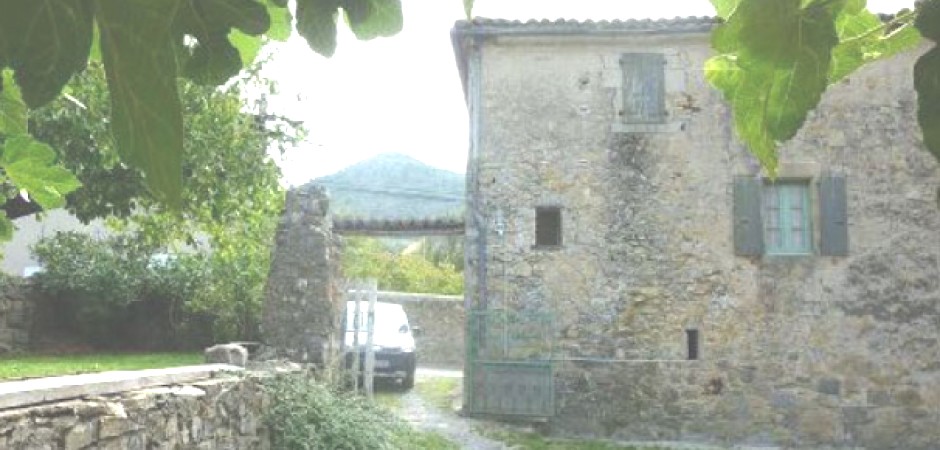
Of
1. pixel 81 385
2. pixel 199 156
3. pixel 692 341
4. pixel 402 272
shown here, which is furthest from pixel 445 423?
pixel 402 272

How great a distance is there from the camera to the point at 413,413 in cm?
1193

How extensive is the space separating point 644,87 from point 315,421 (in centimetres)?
637

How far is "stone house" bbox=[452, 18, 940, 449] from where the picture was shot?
11273 millimetres

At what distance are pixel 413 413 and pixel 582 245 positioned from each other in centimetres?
309

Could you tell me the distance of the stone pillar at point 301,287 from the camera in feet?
29.3

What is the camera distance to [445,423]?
1112 centimetres

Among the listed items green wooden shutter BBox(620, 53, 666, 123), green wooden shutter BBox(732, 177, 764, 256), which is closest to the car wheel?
green wooden shutter BBox(620, 53, 666, 123)

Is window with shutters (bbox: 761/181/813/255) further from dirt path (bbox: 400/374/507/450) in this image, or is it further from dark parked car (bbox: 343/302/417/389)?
dark parked car (bbox: 343/302/417/389)

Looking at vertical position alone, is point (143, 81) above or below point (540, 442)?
above

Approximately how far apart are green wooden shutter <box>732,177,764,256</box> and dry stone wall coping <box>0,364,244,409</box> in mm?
7206

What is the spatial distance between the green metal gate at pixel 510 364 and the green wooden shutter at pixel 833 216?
11.6 feet

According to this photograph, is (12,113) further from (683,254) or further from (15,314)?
(15,314)

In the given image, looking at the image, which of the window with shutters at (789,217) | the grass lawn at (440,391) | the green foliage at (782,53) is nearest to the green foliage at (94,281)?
the grass lawn at (440,391)

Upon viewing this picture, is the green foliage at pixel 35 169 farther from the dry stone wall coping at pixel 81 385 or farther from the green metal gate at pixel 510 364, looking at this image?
the green metal gate at pixel 510 364
